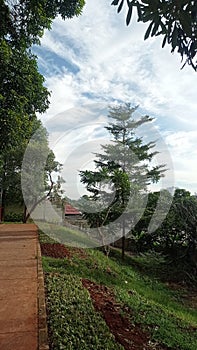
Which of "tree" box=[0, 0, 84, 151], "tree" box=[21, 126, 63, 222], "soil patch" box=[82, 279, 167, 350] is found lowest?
"soil patch" box=[82, 279, 167, 350]

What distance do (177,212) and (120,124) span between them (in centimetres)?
712

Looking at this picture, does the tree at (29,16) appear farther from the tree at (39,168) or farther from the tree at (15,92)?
the tree at (39,168)

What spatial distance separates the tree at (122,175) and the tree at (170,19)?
5.71 metres

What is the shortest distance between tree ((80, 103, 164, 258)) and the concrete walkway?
3585 mm

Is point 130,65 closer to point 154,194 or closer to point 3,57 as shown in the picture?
point 3,57

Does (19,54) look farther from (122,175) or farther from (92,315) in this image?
(92,315)

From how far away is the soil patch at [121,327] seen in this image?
203 centimetres

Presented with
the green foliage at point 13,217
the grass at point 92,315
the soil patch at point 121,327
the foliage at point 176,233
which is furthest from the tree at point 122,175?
the soil patch at point 121,327

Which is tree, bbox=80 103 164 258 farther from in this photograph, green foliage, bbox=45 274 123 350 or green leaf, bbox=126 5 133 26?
green leaf, bbox=126 5 133 26

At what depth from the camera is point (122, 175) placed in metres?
7.18

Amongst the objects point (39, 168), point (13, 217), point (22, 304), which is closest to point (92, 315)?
point (22, 304)

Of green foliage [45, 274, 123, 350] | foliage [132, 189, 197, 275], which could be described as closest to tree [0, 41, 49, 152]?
green foliage [45, 274, 123, 350]

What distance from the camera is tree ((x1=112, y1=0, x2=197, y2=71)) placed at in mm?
1312

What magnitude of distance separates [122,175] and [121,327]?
507cm
